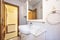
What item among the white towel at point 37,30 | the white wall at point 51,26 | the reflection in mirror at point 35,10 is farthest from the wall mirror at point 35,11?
the white towel at point 37,30

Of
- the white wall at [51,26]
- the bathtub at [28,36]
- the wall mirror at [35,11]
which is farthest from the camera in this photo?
the wall mirror at [35,11]

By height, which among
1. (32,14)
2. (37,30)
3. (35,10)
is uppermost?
(35,10)

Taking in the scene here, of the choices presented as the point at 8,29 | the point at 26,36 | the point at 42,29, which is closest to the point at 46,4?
the point at 42,29

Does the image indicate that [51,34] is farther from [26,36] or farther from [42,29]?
[26,36]

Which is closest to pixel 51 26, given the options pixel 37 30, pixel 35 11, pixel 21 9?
pixel 37 30

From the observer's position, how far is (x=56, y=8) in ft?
7.33

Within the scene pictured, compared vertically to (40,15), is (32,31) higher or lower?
lower

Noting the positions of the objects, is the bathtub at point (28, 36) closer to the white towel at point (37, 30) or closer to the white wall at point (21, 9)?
the white towel at point (37, 30)

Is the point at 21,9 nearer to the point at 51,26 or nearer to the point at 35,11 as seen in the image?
the point at 35,11

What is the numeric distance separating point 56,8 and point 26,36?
1053mm

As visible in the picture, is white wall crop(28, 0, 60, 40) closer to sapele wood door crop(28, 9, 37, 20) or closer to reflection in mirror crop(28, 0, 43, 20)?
reflection in mirror crop(28, 0, 43, 20)

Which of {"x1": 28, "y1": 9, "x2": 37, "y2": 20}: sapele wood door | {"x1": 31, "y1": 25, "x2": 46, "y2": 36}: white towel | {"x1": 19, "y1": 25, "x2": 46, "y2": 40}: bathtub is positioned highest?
{"x1": 28, "y1": 9, "x2": 37, "y2": 20}: sapele wood door

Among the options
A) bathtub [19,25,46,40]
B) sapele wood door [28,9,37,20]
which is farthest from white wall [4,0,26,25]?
bathtub [19,25,46,40]

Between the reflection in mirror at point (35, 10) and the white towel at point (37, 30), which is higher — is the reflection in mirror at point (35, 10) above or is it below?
above
